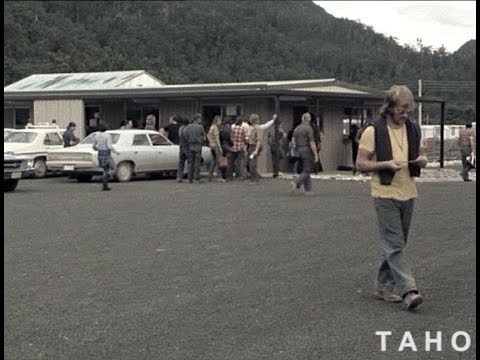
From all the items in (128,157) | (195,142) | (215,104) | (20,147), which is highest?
(215,104)

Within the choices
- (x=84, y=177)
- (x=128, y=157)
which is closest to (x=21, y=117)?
(x=84, y=177)

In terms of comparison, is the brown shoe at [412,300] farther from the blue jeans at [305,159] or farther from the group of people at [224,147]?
the group of people at [224,147]

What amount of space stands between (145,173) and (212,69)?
51.6m

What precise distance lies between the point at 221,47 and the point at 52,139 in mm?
57455

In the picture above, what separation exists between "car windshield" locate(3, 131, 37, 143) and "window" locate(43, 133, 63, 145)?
0.36 metres

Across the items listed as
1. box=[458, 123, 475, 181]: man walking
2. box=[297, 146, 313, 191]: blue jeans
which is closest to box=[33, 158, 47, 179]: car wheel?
box=[297, 146, 313, 191]: blue jeans

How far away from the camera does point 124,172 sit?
23.8 metres

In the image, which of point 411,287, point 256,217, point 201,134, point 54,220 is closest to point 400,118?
point 411,287

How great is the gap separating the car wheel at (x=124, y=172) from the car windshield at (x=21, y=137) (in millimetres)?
3178

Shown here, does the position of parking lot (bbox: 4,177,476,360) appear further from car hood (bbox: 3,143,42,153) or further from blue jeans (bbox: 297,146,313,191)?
A: car hood (bbox: 3,143,42,153)

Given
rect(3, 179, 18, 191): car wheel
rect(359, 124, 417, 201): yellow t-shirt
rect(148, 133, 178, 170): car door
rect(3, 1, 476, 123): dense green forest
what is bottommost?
rect(3, 179, 18, 191): car wheel

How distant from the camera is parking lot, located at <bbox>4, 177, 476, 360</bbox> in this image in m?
6.27

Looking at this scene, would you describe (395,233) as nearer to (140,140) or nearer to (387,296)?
(387,296)

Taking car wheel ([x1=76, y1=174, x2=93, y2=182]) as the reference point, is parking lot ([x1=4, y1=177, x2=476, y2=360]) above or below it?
above
